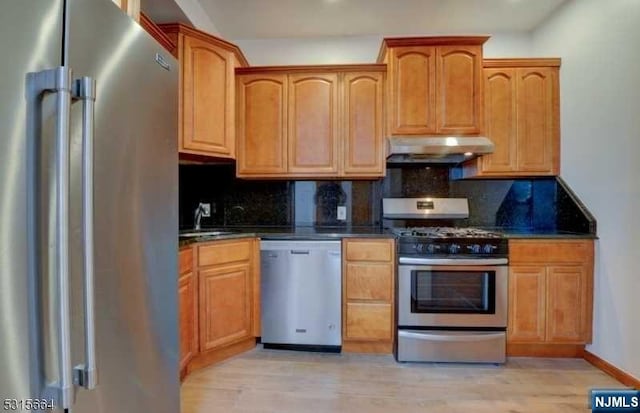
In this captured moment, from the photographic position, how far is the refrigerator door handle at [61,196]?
0.75 meters

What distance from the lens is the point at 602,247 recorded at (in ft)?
8.23

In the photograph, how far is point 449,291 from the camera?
2623 mm

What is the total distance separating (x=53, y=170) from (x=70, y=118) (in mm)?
121

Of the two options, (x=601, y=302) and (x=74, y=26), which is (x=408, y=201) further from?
(x=74, y=26)

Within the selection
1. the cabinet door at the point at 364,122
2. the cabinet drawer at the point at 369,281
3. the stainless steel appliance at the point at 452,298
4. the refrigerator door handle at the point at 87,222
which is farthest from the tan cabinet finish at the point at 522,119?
the refrigerator door handle at the point at 87,222

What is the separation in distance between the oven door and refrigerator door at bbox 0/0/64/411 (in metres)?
2.23

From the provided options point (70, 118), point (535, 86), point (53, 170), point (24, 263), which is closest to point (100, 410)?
point (24, 263)

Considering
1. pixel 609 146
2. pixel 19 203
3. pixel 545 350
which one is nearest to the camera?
pixel 19 203

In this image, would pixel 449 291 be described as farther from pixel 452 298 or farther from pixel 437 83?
pixel 437 83

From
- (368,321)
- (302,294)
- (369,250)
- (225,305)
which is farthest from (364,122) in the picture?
(225,305)

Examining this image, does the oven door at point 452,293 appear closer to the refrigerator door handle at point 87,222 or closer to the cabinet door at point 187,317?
the cabinet door at point 187,317

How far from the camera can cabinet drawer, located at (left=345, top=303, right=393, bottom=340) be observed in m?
2.70

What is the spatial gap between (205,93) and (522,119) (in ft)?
8.40

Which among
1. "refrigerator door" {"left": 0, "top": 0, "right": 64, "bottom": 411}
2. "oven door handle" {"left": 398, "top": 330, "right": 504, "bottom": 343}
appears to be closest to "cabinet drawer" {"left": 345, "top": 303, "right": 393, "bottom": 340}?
"oven door handle" {"left": 398, "top": 330, "right": 504, "bottom": 343}
